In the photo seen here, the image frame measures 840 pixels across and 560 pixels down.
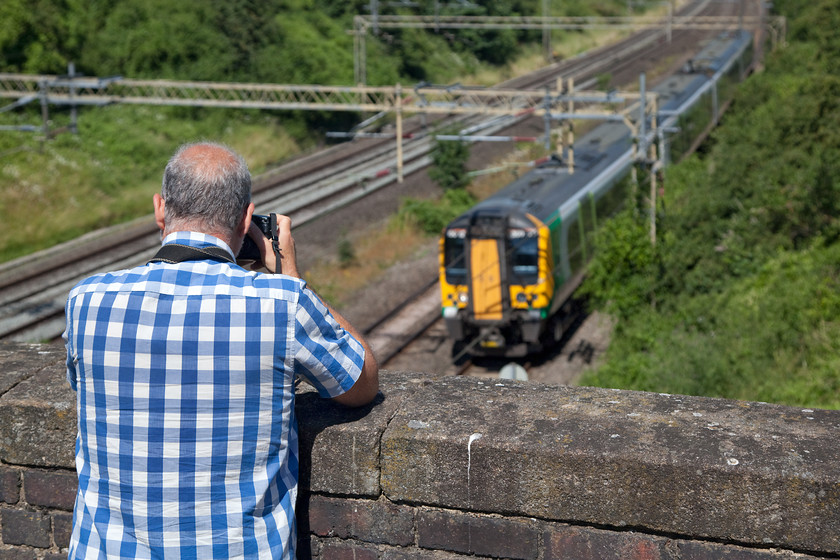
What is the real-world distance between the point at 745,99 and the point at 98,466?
30106mm

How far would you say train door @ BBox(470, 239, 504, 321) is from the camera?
15.3 m

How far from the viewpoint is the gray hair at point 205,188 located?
90.5 inches

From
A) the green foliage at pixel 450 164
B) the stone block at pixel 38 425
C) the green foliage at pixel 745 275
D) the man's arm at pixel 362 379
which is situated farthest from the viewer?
the green foliage at pixel 450 164

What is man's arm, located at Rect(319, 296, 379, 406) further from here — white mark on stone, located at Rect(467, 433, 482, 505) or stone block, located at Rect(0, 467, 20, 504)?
stone block, located at Rect(0, 467, 20, 504)

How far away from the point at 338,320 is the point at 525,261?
42.7 feet

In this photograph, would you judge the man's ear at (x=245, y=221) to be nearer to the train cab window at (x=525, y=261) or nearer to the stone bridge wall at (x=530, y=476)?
the stone bridge wall at (x=530, y=476)

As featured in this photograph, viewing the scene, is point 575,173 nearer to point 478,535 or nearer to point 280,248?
point 280,248

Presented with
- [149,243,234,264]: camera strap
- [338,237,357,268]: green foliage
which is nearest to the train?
[338,237,357,268]: green foliage

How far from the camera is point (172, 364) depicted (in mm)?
2191

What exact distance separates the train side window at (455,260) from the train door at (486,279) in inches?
7.3

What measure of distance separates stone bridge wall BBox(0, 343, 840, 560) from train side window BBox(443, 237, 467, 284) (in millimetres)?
12702

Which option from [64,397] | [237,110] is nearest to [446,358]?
[64,397]

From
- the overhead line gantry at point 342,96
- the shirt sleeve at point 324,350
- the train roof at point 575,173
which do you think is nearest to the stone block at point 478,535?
the shirt sleeve at point 324,350

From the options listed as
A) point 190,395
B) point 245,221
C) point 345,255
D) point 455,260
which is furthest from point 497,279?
point 190,395
